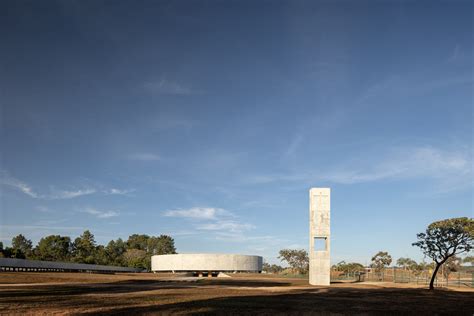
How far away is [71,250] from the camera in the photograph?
13962cm

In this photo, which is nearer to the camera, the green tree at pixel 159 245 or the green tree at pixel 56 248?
the green tree at pixel 56 248

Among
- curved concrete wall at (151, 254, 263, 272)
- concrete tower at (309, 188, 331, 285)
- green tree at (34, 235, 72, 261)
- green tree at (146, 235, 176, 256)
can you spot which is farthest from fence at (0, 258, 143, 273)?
green tree at (146, 235, 176, 256)

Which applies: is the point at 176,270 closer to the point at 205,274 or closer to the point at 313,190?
the point at 205,274

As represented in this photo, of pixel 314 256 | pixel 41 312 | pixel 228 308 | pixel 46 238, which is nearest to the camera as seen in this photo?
pixel 41 312

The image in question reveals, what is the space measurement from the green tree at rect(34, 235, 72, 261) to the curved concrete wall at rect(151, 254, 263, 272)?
32.1m

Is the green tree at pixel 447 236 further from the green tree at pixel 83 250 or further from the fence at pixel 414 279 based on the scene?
the green tree at pixel 83 250

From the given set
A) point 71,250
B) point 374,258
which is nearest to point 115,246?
point 71,250

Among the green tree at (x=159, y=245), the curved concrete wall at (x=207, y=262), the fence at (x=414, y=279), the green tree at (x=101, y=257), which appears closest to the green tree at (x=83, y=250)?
the green tree at (x=101, y=257)

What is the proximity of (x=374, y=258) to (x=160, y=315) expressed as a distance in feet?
357

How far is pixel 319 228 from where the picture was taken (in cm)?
5138

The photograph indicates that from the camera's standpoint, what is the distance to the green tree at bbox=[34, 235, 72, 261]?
12325 cm

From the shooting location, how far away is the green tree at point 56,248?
123 meters

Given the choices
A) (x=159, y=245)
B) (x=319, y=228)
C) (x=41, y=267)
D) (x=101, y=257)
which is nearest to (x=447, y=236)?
(x=319, y=228)

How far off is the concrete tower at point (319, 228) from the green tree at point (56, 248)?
312 ft
